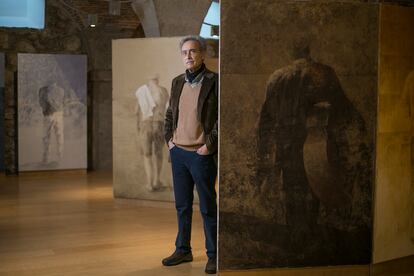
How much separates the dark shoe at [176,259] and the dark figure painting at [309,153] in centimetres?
108

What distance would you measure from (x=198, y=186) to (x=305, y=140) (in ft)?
3.05

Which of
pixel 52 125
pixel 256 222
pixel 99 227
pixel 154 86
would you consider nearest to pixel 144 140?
pixel 154 86

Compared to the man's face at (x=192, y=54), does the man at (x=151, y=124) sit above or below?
below

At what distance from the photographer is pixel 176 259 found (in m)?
4.98

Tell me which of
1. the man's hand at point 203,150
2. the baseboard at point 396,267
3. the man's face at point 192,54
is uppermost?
the man's face at point 192,54

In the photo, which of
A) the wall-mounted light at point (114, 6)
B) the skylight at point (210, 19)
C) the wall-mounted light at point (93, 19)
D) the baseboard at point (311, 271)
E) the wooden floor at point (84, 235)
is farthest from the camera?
the skylight at point (210, 19)

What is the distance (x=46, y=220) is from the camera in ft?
22.7

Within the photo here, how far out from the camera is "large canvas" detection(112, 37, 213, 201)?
7586 mm

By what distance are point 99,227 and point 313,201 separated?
9.79 feet

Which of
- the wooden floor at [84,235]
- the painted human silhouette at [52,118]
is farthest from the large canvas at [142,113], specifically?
the painted human silhouette at [52,118]

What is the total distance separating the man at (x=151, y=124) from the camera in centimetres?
761

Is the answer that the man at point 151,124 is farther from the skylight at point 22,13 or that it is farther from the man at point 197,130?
the skylight at point 22,13

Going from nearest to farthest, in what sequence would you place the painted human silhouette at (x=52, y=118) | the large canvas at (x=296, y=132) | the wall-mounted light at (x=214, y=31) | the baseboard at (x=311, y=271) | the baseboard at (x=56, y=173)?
the large canvas at (x=296, y=132) < the baseboard at (x=311, y=271) < the baseboard at (x=56, y=173) < the painted human silhouette at (x=52, y=118) < the wall-mounted light at (x=214, y=31)

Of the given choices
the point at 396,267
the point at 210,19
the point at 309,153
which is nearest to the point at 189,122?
the point at 309,153
